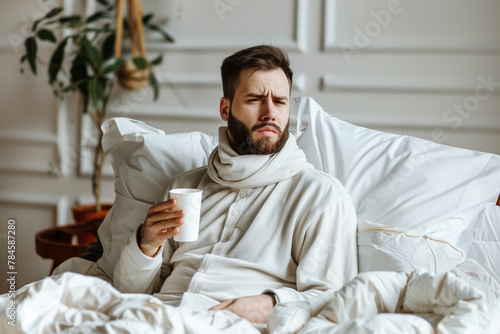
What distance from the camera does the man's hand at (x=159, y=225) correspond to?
128cm

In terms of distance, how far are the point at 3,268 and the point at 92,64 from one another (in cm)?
134

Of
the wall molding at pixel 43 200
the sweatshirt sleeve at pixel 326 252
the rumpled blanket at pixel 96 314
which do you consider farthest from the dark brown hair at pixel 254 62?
the wall molding at pixel 43 200

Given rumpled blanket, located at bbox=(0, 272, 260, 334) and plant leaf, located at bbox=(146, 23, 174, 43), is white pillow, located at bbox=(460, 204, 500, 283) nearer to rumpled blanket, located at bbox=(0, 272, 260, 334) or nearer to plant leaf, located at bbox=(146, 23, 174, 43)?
rumpled blanket, located at bbox=(0, 272, 260, 334)

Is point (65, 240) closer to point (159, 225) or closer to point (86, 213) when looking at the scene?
point (86, 213)

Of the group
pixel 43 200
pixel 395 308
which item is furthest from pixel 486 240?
pixel 43 200

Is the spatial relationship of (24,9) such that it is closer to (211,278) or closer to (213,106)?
(213,106)

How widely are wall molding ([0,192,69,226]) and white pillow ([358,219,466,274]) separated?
2.18 m

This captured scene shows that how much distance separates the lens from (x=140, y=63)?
274 cm

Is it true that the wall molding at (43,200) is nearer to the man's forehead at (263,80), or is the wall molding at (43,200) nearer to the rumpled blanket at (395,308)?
the man's forehead at (263,80)

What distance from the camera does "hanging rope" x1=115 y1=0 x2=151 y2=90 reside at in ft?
9.09

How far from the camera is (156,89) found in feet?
9.38

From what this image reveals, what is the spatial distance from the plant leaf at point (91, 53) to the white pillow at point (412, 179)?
1443mm

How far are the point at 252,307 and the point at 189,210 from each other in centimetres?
26

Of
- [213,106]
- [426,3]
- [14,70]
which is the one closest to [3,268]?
[14,70]
